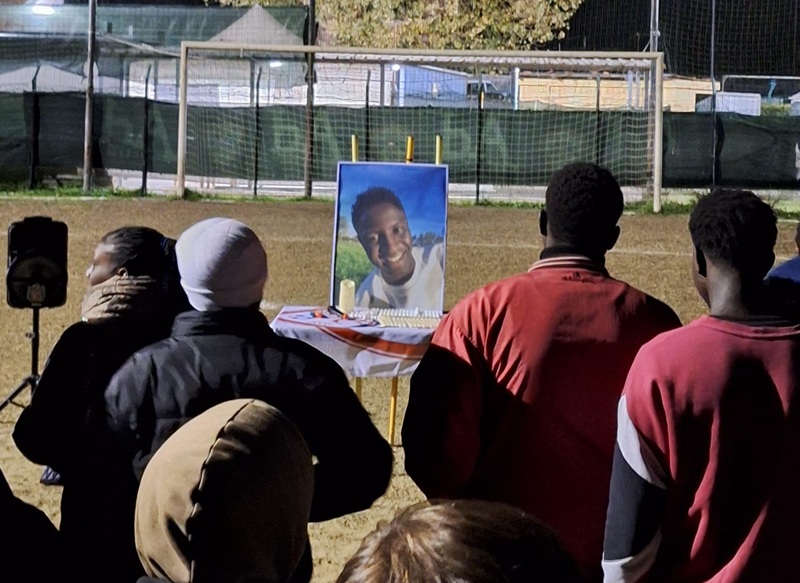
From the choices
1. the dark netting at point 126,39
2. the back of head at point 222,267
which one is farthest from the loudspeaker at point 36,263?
the dark netting at point 126,39

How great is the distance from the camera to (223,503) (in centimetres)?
149

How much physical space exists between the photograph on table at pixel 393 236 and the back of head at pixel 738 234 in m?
3.69

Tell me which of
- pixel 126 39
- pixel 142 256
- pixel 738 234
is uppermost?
pixel 126 39

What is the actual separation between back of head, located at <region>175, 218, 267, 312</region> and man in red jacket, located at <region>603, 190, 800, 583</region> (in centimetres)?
96

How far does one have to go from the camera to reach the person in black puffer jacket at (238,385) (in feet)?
8.89

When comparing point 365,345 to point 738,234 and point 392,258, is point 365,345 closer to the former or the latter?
point 392,258

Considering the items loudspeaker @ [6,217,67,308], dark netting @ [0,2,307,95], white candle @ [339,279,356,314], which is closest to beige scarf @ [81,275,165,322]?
loudspeaker @ [6,217,67,308]

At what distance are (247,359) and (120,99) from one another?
67.1 ft

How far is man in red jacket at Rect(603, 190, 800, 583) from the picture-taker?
2.50 meters

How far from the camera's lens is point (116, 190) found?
21000mm

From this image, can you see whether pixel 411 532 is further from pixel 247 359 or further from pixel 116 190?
pixel 116 190

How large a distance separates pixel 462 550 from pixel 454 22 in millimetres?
31300

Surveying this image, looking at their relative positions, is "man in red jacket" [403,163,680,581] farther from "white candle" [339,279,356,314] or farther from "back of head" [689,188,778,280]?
"white candle" [339,279,356,314]

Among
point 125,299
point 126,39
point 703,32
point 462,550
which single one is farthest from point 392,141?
point 462,550
